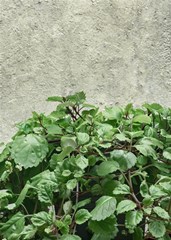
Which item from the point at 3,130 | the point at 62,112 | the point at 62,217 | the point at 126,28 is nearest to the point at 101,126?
the point at 62,112

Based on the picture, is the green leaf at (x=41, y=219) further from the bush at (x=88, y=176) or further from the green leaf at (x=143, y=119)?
the green leaf at (x=143, y=119)

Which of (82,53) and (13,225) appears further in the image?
(82,53)

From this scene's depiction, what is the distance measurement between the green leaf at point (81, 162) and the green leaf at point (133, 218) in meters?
0.11

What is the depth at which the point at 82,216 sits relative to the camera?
80cm

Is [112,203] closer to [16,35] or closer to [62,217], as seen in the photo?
[62,217]

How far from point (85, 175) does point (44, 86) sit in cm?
129

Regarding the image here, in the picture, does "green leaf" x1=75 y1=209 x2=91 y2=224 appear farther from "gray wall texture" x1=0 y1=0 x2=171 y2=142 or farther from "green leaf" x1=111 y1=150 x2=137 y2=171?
"gray wall texture" x1=0 y1=0 x2=171 y2=142

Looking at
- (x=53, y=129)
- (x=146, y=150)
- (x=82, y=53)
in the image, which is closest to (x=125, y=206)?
(x=146, y=150)

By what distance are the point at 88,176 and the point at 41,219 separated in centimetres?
13

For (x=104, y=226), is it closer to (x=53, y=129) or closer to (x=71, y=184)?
(x=71, y=184)

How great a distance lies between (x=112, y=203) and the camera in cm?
80

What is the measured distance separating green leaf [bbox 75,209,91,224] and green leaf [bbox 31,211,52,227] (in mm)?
45

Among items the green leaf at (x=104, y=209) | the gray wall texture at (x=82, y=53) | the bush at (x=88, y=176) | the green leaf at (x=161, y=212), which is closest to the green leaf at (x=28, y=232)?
the bush at (x=88, y=176)

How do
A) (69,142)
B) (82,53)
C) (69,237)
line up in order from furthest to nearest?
(82,53) < (69,142) < (69,237)
